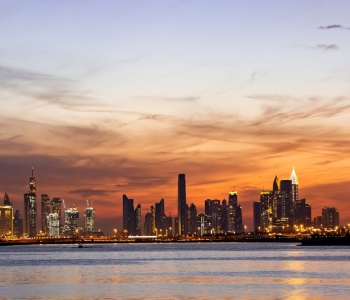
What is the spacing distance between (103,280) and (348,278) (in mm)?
30463

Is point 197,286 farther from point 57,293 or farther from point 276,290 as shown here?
point 57,293

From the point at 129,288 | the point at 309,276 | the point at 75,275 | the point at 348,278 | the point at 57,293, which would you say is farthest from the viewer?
the point at 75,275

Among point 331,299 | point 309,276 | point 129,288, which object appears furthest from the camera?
point 309,276

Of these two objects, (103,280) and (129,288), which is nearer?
(129,288)

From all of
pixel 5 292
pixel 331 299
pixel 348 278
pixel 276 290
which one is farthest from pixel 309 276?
pixel 5 292

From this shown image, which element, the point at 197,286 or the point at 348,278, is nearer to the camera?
the point at 197,286

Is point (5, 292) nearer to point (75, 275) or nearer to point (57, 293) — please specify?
point (57, 293)

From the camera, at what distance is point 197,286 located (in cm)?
8406

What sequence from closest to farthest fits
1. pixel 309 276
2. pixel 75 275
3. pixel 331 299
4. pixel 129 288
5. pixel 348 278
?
1. pixel 331 299
2. pixel 129 288
3. pixel 348 278
4. pixel 309 276
5. pixel 75 275

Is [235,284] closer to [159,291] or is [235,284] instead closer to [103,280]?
[159,291]

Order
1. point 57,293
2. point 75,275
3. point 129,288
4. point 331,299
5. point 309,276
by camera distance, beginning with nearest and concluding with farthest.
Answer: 1. point 331,299
2. point 57,293
3. point 129,288
4. point 309,276
5. point 75,275

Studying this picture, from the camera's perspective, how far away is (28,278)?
101 metres

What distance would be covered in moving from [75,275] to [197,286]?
2855 centimetres

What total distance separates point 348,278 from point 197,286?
19.9 m
